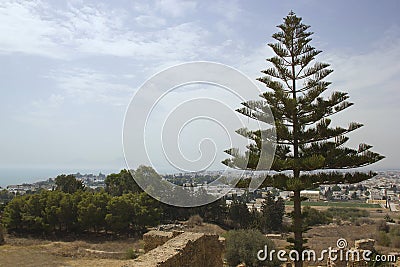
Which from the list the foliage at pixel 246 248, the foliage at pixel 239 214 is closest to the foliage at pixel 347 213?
the foliage at pixel 239 214

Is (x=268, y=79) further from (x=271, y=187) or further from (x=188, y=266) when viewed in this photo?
(x=188, y=266)

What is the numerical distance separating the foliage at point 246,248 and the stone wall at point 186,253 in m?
3.12

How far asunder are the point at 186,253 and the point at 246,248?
5.24m

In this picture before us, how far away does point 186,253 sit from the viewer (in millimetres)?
4953

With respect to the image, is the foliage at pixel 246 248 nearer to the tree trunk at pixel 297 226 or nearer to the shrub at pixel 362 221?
the tree trunk at pixel 297 226

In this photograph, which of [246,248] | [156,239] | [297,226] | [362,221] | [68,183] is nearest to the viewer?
[297,226]

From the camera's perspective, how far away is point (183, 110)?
6867 mm

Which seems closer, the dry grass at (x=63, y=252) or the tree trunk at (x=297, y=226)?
the tree trunk at (x=297, y=226)

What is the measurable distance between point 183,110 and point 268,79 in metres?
1.94

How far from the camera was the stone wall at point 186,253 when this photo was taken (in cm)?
420

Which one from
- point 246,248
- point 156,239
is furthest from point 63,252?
point 156,239

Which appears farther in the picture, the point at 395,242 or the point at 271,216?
the point at 271,216

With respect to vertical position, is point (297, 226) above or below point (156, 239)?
above

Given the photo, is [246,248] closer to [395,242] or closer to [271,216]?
[395,242]
